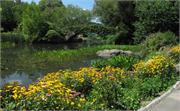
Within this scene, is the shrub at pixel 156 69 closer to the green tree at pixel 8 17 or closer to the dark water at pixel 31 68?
the dark water at pixel 31 68

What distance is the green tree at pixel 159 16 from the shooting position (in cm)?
3434

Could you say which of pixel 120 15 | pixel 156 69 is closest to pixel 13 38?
pixel 120 15

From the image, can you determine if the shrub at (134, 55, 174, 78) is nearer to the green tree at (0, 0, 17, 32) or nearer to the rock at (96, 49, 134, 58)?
the rock at (96, 49, 134, 58)

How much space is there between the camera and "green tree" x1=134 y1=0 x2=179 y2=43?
34344 millimetres

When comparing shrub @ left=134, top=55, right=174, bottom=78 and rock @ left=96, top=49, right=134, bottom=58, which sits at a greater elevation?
shrub @ left=134, top=55, right=174, bottom=78

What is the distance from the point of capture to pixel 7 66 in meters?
23.9

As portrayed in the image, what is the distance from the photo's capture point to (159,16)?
34.7 metres

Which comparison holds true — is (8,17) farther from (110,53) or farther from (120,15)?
(110,53)

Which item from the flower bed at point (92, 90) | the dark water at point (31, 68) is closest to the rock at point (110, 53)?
the dark water at point (31, 68)

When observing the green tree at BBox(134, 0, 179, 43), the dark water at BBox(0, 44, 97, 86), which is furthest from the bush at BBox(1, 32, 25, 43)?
the dark water at BBox(0, 44, 97, 86)

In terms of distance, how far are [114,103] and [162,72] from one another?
337cm

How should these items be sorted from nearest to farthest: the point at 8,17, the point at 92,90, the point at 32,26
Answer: the point at 92,90
the point at 32,26
the point at 8,17

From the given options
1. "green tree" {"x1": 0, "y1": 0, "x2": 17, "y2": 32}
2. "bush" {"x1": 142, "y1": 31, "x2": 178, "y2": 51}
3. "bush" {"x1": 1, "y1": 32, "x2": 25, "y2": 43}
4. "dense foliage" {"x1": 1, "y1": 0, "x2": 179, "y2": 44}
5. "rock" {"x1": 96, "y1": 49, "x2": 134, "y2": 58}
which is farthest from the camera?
"green tree" {"x1": 0, "y1": 0, "x2": 17, "y2": 32}

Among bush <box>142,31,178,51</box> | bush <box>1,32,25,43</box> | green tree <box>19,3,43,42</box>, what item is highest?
bush <box>142,31,178,51</box>
